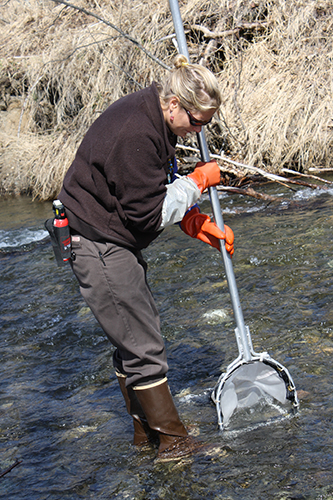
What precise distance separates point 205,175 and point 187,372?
148 centimetres

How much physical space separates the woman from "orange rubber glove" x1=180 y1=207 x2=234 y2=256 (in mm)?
221

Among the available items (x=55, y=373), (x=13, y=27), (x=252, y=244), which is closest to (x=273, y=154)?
(x=252, y=244)

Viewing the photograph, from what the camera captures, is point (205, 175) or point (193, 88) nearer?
point (193, 88)

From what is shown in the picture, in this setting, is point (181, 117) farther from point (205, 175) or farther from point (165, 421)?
point (165, 421)

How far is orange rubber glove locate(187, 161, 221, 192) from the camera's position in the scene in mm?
2617

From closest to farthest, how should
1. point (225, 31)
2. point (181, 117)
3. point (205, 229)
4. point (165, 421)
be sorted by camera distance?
1. point (181, 117)
2. point (165, 421)
3. point (205, 229)
4. point (225, 31)

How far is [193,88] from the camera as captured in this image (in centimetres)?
228

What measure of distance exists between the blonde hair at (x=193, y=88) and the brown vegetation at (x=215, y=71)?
16.7 feet

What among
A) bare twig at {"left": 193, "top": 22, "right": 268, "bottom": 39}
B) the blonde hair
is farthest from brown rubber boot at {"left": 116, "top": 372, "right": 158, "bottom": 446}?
bare twig at {"left": 193, "top": 22, "right": 268, "bottom": 39}

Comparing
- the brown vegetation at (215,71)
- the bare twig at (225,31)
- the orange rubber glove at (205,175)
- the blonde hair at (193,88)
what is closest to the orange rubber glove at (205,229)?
the orange rubber glove at (205,175)

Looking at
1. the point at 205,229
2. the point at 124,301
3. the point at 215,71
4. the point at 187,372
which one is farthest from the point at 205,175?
the point at 215,71

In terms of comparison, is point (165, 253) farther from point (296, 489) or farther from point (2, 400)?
point (296, 489)

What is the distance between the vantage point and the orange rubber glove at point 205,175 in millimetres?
2617

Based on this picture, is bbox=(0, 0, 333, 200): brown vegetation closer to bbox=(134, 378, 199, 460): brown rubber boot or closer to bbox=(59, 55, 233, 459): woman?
bbox=(59, 55, 233, 459): woman
